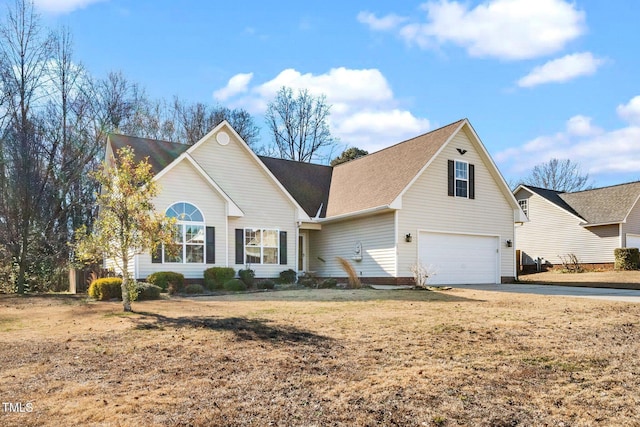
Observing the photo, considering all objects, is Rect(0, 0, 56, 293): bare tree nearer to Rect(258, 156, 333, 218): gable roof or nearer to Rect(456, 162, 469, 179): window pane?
Rect(258, 156, 333, 218): gable roof

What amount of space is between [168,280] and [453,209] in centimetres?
1143

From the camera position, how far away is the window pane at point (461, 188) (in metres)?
21.5

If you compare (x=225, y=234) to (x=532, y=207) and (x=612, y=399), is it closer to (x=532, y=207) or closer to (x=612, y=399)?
(x=612, y=399)

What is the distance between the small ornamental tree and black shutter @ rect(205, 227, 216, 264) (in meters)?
8.05

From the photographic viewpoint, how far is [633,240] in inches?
1168

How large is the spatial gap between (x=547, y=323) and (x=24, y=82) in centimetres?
2127

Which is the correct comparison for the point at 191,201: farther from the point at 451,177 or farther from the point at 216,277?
the point at 451,177

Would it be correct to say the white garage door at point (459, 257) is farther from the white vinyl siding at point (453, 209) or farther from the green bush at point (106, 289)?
the green bush at point (106, 289)

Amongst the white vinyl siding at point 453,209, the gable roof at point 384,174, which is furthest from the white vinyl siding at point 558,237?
the gable roof at point 384,174

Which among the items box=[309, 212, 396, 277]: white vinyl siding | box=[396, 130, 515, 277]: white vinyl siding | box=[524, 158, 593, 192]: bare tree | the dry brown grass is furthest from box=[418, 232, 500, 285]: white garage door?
box=[524, 158, 593, 192]: bare tree

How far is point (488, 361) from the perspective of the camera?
668cm

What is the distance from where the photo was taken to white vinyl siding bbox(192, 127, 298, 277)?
2084cm

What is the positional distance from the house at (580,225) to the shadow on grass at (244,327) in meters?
26.3

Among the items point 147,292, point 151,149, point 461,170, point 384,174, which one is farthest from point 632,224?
point 147,292
